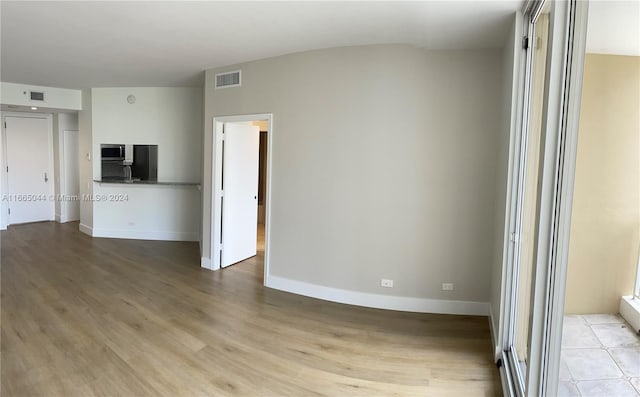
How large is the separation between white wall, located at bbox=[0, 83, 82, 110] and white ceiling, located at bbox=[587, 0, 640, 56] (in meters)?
7.48

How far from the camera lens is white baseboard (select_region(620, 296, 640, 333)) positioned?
1.13m

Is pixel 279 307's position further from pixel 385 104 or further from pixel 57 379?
pixel 385 104

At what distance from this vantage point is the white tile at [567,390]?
1.57m

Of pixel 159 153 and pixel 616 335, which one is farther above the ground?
pixel 159 153

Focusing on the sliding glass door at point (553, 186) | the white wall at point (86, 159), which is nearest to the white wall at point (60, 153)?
the white wall at point (86, 159)

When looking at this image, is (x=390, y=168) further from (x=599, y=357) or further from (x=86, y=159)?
(x=86, y=159)

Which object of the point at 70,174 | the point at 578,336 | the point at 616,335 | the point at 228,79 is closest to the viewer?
the point at 616,335

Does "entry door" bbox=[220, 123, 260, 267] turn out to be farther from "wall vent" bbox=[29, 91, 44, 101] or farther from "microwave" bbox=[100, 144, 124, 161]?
"wall vent" bbox=[29, 91, 44, 101]

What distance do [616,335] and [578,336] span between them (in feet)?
0.86

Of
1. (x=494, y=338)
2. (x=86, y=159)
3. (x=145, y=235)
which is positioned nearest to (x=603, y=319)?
(x=494, y=338)

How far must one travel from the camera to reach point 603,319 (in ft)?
4.43

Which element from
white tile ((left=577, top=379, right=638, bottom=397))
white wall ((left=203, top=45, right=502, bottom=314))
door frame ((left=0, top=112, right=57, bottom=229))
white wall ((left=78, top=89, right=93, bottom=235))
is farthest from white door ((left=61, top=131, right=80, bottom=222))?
white tile ((left=577, top=379, right=638, bottom=397))

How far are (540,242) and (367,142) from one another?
225 cm

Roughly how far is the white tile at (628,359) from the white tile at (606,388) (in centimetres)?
4
